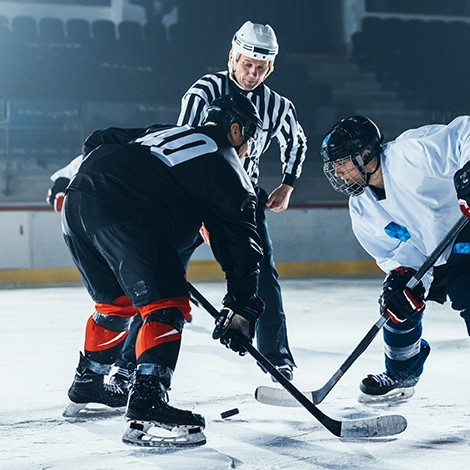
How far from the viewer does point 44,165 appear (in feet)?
24.5

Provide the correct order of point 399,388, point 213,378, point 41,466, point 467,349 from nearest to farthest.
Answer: point 41,466
point 399,388
point 213,378
point 467,349

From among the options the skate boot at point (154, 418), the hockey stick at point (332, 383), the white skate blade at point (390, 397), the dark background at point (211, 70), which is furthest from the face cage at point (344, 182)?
the dark background at point (211, 70)

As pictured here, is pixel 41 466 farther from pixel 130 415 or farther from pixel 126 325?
pixel 126 325

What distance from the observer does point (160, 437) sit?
175cm

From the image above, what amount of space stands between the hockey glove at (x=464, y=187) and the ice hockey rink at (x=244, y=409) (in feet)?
1.82

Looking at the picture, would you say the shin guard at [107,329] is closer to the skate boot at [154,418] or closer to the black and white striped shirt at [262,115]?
the skate boot at [154,418]

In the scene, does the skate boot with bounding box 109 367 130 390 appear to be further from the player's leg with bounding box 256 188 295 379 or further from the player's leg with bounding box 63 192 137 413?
the player's leg with bounding box 256 188 295 379

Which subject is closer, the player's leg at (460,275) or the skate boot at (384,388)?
the player's leg at (460,275)

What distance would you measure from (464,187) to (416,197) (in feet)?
0.99

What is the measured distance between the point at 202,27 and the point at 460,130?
25.6 ft

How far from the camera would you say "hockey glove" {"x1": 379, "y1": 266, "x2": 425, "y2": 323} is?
217 cm

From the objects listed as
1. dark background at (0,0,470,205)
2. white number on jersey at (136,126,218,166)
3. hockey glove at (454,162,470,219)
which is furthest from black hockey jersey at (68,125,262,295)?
dark background at (0,0,470,205)

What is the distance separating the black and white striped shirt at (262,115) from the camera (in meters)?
2.63

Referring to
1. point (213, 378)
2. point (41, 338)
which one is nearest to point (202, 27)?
point (41, 338)
